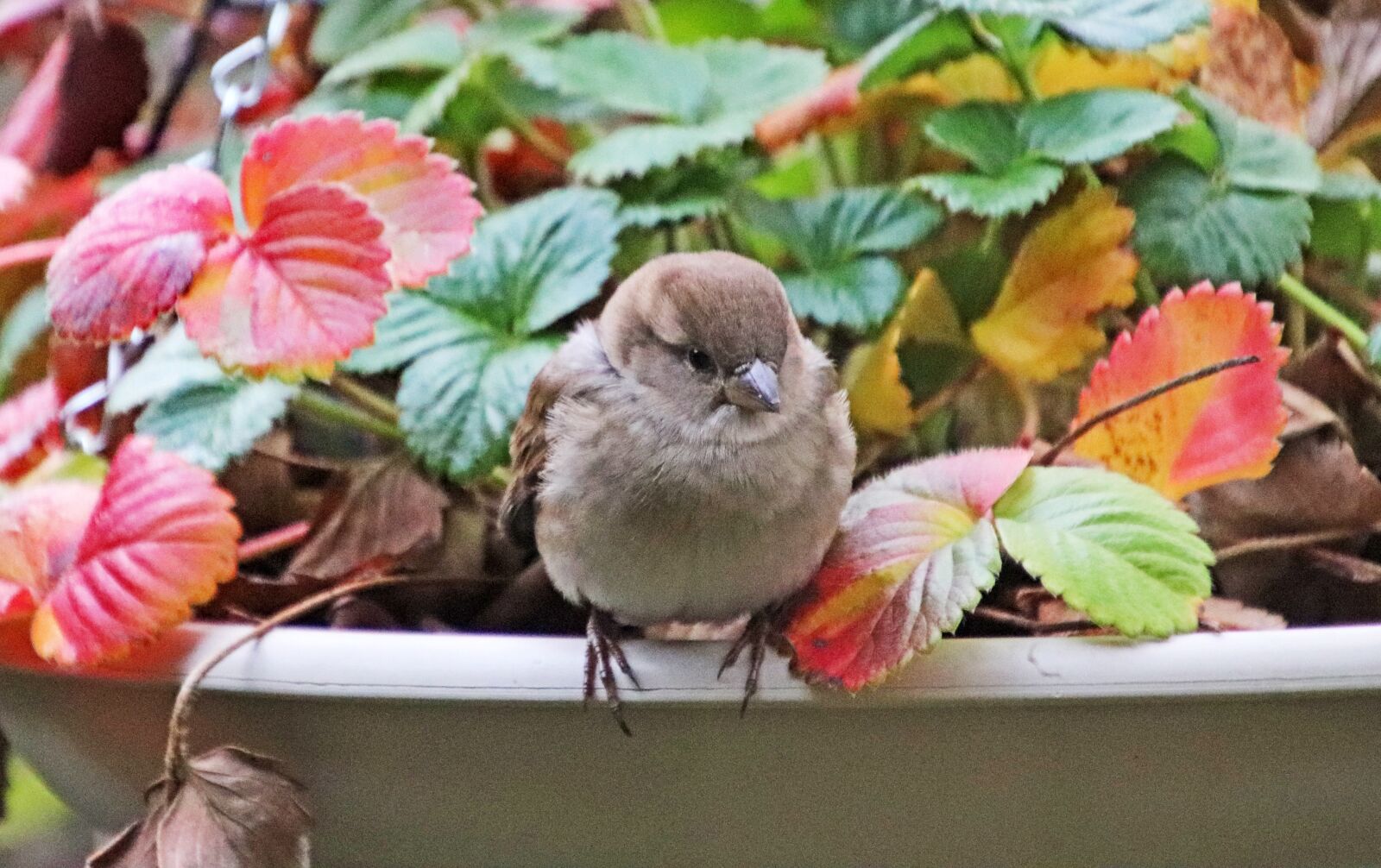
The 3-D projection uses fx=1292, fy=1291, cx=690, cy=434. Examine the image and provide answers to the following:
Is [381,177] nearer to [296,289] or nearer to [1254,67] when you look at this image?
[296,289]

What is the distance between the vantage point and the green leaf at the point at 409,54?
3.23 ft

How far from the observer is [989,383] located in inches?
36.3

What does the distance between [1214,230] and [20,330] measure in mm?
899

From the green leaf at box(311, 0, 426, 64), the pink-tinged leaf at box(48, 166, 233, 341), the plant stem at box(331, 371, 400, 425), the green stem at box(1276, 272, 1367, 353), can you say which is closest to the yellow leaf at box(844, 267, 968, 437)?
the green stem at box(1276, 272, 1367, 353)

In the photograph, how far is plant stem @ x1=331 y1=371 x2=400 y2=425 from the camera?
0.86 m

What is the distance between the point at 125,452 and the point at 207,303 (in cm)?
11

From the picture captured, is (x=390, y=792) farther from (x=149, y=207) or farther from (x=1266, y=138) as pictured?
(x=1266, y=138)

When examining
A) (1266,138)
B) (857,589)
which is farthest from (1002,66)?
(857,589)

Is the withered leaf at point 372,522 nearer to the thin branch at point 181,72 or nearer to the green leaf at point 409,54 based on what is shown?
the green leaf at point 409,54

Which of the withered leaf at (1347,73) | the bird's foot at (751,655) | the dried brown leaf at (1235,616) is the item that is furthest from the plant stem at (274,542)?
the withered leaf at (1347,73)

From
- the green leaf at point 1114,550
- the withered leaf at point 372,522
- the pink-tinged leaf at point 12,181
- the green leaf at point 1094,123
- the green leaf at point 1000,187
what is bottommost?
the withered leaf at point 372,522

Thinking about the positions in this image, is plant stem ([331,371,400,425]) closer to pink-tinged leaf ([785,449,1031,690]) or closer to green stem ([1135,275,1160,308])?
pink-tinged leaf ([785,449,1031,690])

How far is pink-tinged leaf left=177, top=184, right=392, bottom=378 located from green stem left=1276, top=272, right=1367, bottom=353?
58cm

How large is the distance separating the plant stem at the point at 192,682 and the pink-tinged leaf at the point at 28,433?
1.02 feet
